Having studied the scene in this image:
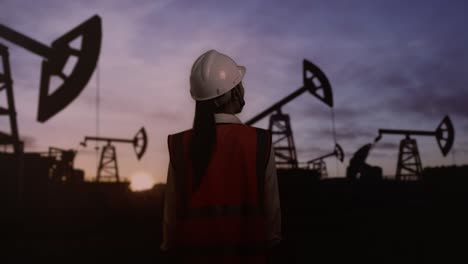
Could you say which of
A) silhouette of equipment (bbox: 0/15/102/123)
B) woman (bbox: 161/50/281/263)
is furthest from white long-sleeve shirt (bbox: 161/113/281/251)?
silhouette of equipment (bbox: 0/15/102/123)

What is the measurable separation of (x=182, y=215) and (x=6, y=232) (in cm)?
893

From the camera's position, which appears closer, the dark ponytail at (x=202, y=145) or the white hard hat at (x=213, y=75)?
the dark ponytail at (x=202, y=145)

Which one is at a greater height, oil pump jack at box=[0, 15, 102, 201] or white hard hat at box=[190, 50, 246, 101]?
oil pump jack at box=[0, 15, 102, 201]

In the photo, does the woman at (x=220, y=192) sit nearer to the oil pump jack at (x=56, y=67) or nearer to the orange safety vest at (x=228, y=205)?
the orange safety vest at (x=228, y=205)

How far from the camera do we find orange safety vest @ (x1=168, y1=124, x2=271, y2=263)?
1698mm

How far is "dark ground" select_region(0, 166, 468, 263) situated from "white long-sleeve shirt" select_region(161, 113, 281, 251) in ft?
8.08

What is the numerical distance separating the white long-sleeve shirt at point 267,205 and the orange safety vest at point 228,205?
0.11ft

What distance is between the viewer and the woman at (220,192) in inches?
67.2

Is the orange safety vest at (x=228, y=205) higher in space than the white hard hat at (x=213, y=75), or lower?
lower

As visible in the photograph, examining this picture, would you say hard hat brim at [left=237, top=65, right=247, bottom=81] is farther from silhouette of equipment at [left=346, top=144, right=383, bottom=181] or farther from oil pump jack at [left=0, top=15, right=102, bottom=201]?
silhouette of equipment at [left=346, top=144, right=383, bottom=181]

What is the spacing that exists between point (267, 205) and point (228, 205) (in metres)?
0.19

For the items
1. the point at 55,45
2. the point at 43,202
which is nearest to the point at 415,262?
Result: the point at 55,45

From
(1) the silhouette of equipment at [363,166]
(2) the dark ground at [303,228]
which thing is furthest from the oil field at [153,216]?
(1) the silhouette of equipment at [363,166]

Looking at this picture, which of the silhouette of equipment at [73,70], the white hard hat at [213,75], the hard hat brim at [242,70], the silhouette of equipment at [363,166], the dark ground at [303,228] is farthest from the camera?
the silhouette of equipment at [363,166]
